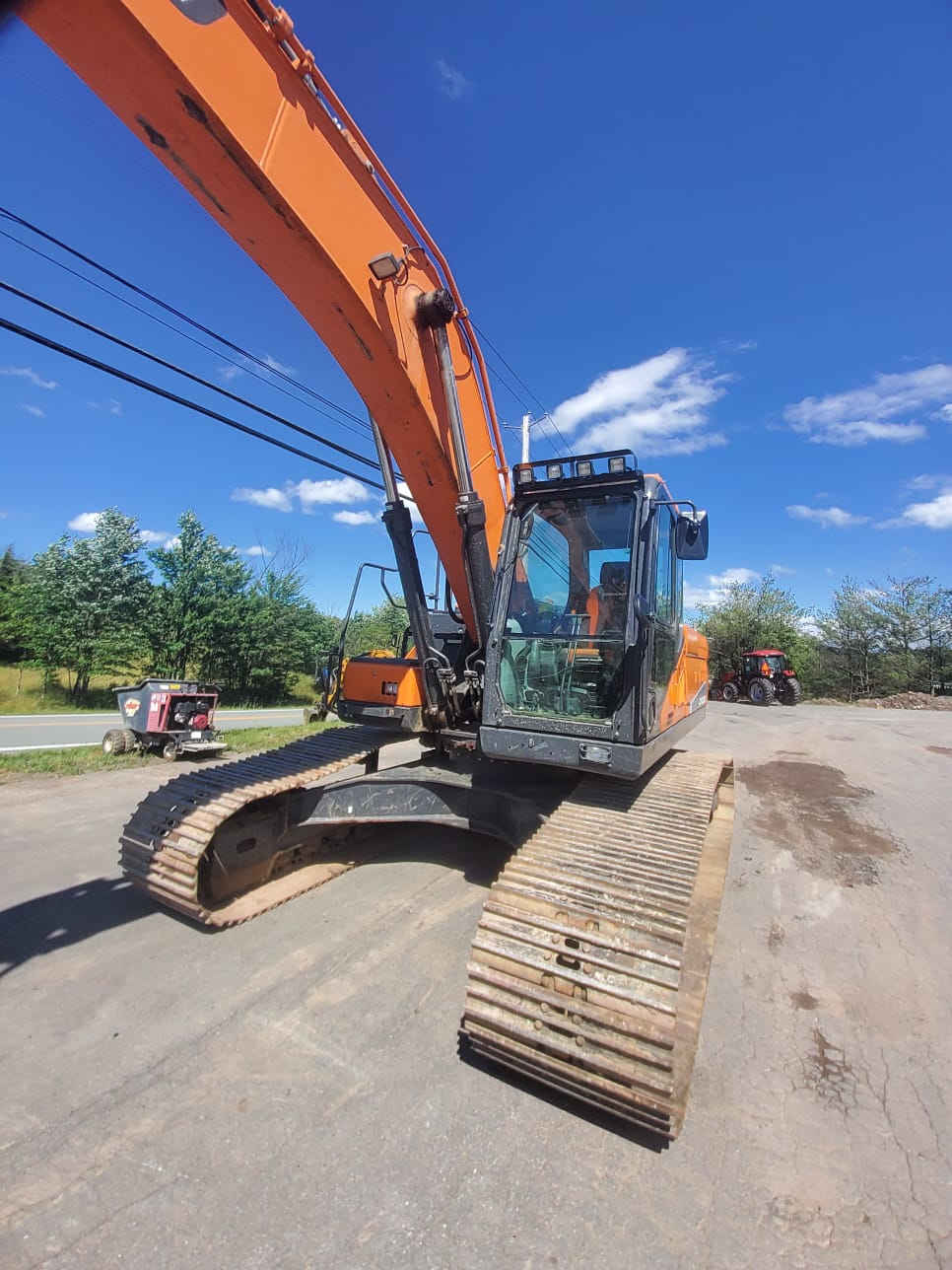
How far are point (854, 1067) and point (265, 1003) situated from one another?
2.93 metres

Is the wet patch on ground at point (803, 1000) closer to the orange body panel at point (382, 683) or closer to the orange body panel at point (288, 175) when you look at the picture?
the orange body panel at point (382, 683)

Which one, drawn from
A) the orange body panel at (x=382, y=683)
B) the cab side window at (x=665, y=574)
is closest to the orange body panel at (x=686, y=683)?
the cab side window at (x=665, y=574)

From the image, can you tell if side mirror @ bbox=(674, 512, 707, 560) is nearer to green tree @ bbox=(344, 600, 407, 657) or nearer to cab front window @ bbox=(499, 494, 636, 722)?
cab front window @ bbox=(499, 494, 636, 722)

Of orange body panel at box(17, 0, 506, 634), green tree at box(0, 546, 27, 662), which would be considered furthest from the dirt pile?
green tree at box(0, 546, 27, 662)

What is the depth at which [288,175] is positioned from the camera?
287cm

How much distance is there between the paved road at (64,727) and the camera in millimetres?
11234

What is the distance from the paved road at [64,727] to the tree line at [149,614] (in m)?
3.44

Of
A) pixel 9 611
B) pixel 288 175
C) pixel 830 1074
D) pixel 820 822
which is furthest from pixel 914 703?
pixel 9 611

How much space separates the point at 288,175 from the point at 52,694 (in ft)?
87.0

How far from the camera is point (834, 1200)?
2.02m

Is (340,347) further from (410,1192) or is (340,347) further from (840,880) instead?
(840,880)

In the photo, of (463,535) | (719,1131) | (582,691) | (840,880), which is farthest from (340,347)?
(840,880)

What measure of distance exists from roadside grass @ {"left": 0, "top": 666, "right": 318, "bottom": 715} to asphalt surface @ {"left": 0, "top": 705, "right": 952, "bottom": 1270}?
1757 centimetres

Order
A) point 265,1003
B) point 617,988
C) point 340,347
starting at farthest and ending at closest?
point 340,347
point 265,1003
point 617,988
